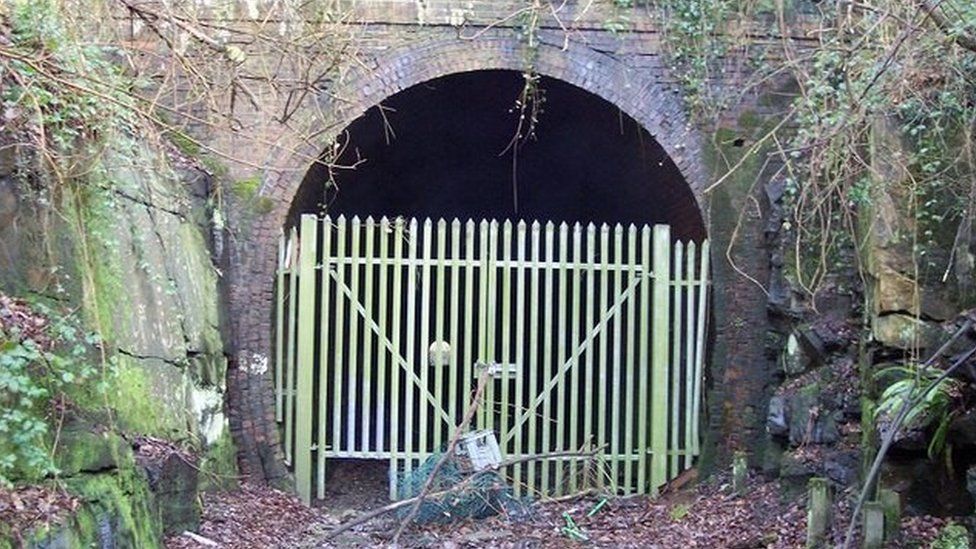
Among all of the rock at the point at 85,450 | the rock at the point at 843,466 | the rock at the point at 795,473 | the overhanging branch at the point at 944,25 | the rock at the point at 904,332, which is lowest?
the rock at the point at 795,473

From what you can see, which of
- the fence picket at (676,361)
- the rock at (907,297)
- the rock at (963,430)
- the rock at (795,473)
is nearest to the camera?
the rock at (963,430)

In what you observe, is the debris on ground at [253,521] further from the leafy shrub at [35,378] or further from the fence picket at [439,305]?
the leafy shrub at [35,378]

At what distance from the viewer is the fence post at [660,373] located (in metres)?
9.29

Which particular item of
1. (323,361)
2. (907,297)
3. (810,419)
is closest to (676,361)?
(810,419)

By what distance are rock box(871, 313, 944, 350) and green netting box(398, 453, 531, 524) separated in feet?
9.45

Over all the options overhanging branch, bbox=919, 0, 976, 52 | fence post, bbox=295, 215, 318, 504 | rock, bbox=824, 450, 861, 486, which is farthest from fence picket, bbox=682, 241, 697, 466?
overhanging branch, bbox=919, 0, 976, 52

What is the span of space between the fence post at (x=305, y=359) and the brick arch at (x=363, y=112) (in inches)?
7.5

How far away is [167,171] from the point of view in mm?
7949

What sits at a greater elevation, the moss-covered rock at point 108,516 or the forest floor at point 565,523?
the moss-covered rock at point 108,516

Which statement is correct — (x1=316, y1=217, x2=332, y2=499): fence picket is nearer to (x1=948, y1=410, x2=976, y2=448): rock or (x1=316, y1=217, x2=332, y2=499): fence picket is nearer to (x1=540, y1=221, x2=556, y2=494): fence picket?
(x1=540, y1=221, x2=556, y2=494): fence picket

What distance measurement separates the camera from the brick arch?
924 cm

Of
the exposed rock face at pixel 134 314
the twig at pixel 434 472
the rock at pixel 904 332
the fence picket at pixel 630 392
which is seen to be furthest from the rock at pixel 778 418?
the exposed rock face at pixel 134 314

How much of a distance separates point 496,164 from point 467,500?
21.7 ft

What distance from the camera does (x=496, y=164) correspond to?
14.1 m
